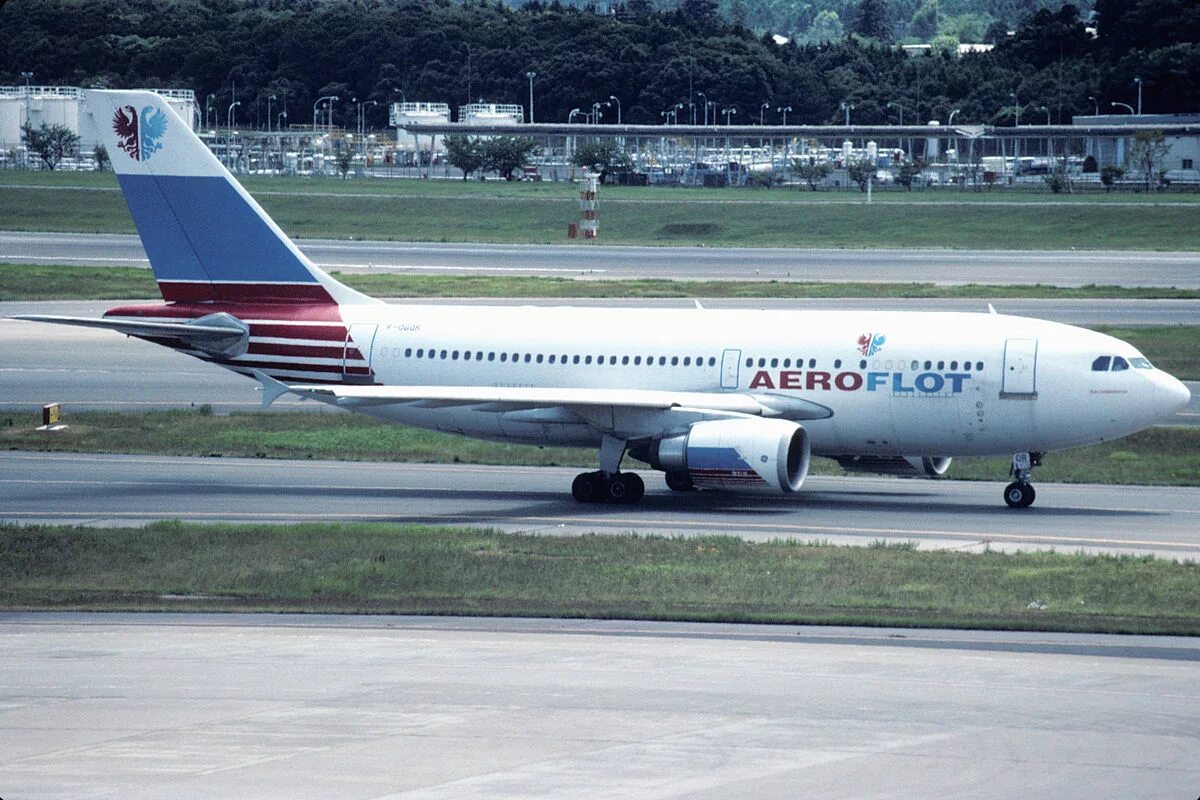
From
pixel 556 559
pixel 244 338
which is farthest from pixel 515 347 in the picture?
pixel 556 559

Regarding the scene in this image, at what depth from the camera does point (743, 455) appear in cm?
3794

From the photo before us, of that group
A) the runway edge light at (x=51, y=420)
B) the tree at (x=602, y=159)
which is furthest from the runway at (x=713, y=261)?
the tree at (x=602, y=159)

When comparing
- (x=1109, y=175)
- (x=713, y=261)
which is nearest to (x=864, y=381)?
(x=713, y=261)

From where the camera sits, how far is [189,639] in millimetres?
25438

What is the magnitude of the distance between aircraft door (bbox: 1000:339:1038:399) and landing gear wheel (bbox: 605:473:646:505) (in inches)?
328

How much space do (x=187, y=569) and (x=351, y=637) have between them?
21.3 ft

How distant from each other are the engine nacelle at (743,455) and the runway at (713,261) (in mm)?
52023

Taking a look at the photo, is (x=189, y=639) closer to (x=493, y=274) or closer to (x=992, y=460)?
(x=992, y=460)

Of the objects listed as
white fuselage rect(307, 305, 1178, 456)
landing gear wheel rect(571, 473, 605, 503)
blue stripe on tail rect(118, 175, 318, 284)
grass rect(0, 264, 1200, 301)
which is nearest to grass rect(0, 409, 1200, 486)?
white fuselage rect(307, 305, 1178, 456)

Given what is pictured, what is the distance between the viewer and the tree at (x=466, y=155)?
608 ft

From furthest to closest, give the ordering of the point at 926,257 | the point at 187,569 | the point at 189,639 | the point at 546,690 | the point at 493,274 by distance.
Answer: the point at 926,257, the point at 493,274, the point at 187,569, the point at 189,639, the point at 546,690

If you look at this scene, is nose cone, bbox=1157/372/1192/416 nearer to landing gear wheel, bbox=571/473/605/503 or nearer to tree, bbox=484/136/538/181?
landing gear wheel, bbox=571/473/605/503

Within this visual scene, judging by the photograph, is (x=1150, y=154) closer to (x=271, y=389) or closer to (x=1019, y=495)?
(x=1019, y=495)

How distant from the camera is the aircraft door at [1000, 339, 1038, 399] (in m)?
38.4
